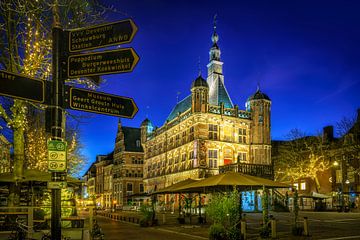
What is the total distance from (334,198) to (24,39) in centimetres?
5015

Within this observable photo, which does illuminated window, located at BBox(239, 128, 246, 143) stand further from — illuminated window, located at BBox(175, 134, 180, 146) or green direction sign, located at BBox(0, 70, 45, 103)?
green direction sign, located at BBox(0, 70, 45, 103)

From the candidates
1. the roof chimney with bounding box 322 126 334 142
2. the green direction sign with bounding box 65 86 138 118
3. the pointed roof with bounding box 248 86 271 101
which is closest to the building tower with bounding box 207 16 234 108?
the pointed roof with bounding box 248 86 271 101

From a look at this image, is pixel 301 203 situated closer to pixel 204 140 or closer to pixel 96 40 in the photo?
pixel 204 140

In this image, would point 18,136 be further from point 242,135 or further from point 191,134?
point 242,135

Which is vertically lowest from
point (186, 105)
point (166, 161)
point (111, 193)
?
point (111, 193)

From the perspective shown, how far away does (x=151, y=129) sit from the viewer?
Answer: 78.3 m

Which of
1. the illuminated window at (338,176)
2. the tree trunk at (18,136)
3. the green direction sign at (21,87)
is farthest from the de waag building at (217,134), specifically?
the green direction sign at (21,87)

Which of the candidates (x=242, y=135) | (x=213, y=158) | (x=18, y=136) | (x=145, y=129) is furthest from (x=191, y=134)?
(x=18, y=136)

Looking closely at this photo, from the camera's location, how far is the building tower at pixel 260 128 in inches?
2064

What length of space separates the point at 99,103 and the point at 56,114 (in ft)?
2.74

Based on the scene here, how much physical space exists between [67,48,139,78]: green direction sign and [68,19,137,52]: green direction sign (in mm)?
168

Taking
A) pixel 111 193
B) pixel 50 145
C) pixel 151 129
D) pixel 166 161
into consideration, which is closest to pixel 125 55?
pixel 50 145

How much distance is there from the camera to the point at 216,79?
194 feet

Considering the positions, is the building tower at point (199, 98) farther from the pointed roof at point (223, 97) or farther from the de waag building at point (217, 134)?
the pointed roof at point (223, 97)
